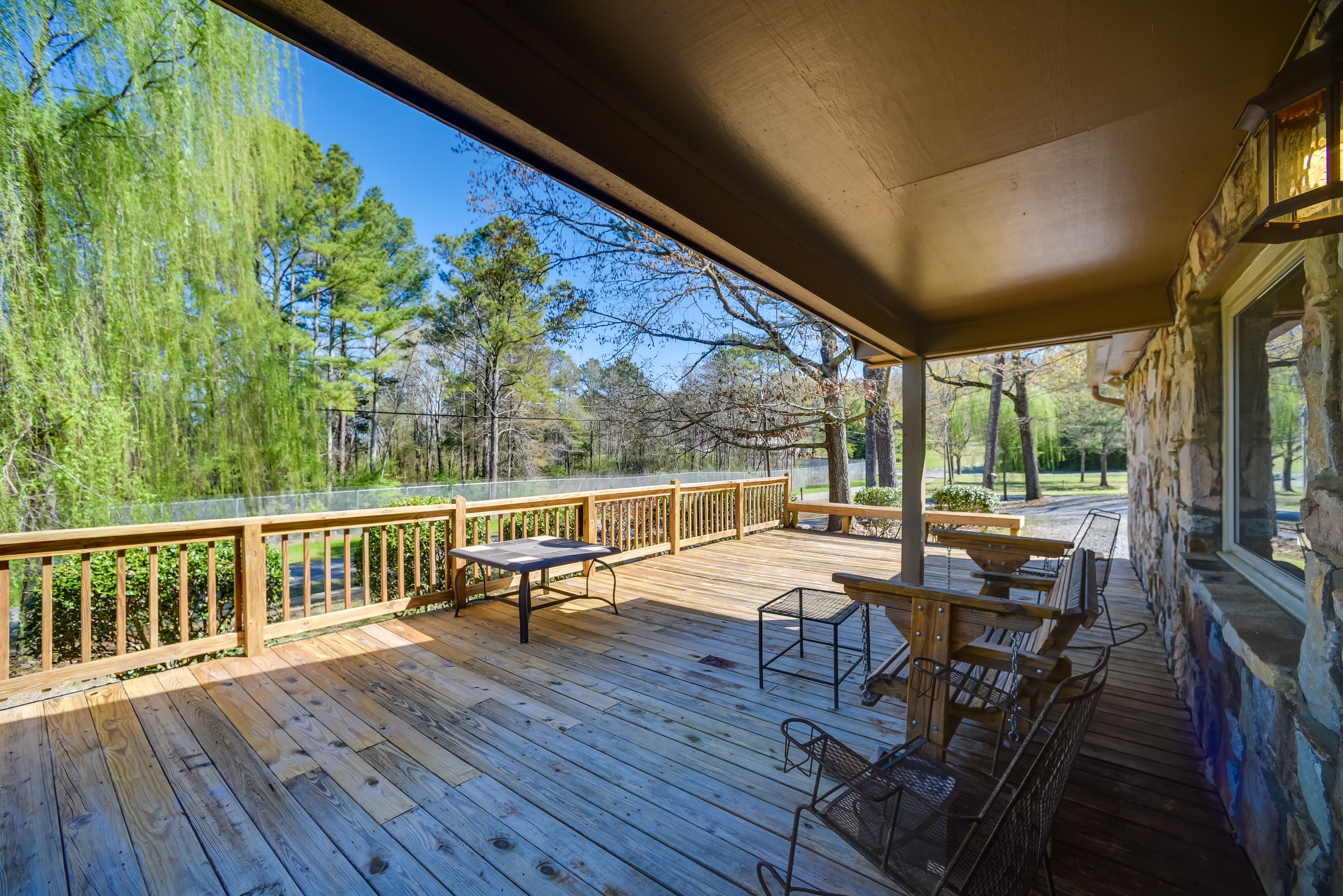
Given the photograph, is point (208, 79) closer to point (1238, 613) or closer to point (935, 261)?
point (935, 261)

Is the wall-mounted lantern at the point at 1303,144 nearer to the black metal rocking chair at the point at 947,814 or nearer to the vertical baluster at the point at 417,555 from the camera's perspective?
the black metal rocking chair at the point at 947,814

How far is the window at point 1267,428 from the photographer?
1732 millimetres

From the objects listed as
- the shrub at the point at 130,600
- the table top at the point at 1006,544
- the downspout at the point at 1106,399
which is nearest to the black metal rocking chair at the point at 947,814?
the table top at the point at 1006,544

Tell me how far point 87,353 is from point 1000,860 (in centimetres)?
820

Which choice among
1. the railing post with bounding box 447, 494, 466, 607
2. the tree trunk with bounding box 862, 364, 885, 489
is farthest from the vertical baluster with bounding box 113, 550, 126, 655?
the tree trunk with bounding box 862, 364, 885, 489

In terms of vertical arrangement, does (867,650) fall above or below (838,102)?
below

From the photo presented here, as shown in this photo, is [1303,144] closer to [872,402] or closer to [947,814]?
[947,814]

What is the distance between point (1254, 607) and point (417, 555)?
15.3ft

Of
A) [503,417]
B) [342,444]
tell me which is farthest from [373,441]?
[503,417]

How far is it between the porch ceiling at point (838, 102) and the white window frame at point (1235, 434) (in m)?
0.36

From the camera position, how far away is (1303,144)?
1075 millimetres

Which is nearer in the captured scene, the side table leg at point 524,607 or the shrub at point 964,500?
the side table leg at point 524,607

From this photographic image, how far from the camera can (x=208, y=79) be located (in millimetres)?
6617

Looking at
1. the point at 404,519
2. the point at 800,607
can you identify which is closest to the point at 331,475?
the point at 404,519
